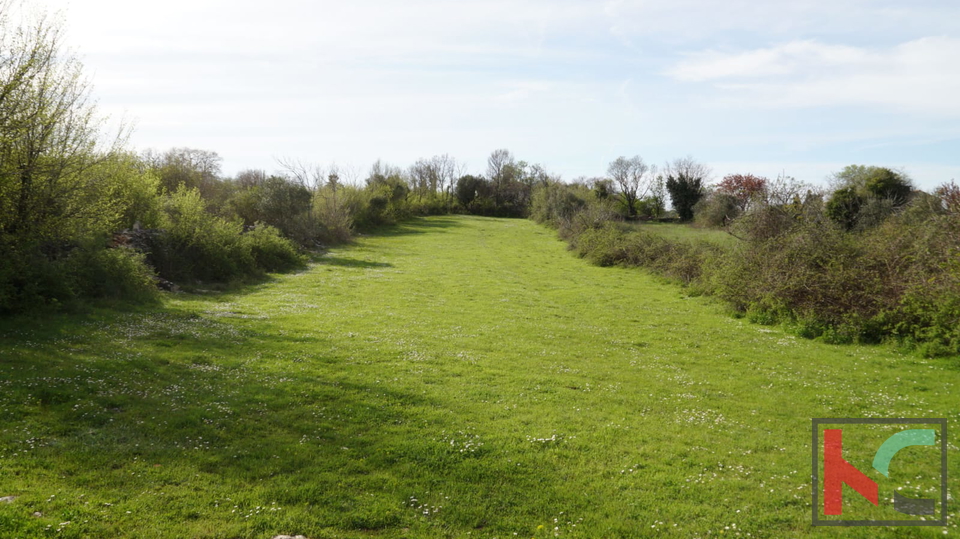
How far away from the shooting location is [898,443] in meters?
8.57

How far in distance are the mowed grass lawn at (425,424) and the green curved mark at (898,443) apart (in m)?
0.17

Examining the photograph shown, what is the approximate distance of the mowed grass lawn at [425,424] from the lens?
20.1 feet

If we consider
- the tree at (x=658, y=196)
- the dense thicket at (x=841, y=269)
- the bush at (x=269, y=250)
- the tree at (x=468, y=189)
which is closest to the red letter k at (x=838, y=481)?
the dense thicket at (x=841, y=269)

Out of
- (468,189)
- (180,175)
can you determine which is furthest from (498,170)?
(180,175)

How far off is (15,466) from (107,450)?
99 centimetres

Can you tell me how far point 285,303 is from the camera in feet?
69.2

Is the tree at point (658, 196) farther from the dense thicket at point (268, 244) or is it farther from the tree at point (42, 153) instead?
the tree at point (42, 153)

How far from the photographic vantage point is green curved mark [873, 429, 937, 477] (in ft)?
25.8

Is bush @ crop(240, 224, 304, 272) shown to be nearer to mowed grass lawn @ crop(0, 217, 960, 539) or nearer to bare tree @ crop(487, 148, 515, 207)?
mowed grass lawn @ crop(0, 217, 960, 539)

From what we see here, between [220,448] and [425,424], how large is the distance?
3.34 metres

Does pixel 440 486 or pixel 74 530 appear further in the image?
pixel 440 486

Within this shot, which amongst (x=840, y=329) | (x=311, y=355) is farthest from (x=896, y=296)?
(x=311, y=355)

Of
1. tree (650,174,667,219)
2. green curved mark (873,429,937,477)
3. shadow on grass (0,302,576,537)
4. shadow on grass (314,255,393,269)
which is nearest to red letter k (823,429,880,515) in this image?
green curved mark (873,429,937,477)

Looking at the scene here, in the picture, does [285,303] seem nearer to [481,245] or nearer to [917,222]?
[917,222]
